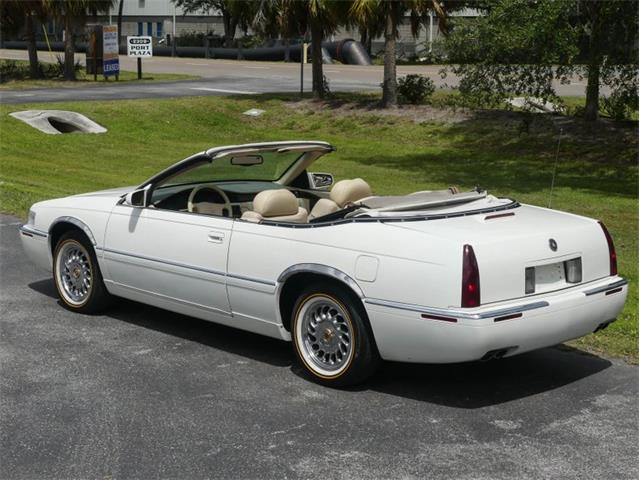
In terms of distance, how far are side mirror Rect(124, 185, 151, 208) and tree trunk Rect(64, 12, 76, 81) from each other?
28912 millimetres

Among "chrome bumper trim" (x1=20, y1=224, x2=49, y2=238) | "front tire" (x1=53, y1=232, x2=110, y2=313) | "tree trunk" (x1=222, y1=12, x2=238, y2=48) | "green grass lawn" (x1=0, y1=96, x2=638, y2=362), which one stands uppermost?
"tree trunk" (x1=222, y1=12, x2=238, y2=48)

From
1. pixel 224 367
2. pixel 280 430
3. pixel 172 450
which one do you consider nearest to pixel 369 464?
pixel 280 430

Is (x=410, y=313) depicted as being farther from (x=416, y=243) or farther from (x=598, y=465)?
(x=598, y=465)

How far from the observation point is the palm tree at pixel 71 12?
3484 centimetres

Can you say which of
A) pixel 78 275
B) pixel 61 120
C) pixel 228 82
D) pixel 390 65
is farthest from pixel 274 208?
pixel 228 82

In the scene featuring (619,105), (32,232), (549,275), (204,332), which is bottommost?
(204,332)

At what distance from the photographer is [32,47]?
36406mm

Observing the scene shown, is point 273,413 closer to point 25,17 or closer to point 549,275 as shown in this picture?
point 549,275

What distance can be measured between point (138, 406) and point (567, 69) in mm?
16211

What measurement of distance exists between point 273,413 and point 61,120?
67.3ft

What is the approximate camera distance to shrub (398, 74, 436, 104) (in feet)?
96.1

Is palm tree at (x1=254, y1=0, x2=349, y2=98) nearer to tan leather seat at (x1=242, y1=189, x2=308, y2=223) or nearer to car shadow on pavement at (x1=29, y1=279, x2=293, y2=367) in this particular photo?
car shadow on pavement at (x1=29, y1=279, x2=293, y2=367)

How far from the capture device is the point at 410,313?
6172 mm

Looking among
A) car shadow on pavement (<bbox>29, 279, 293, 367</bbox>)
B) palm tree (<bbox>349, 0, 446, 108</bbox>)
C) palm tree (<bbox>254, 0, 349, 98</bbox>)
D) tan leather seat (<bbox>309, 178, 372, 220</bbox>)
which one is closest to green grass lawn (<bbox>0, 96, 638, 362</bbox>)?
palm tree (<bbox>349, 0, 446, 108</bbox>)
